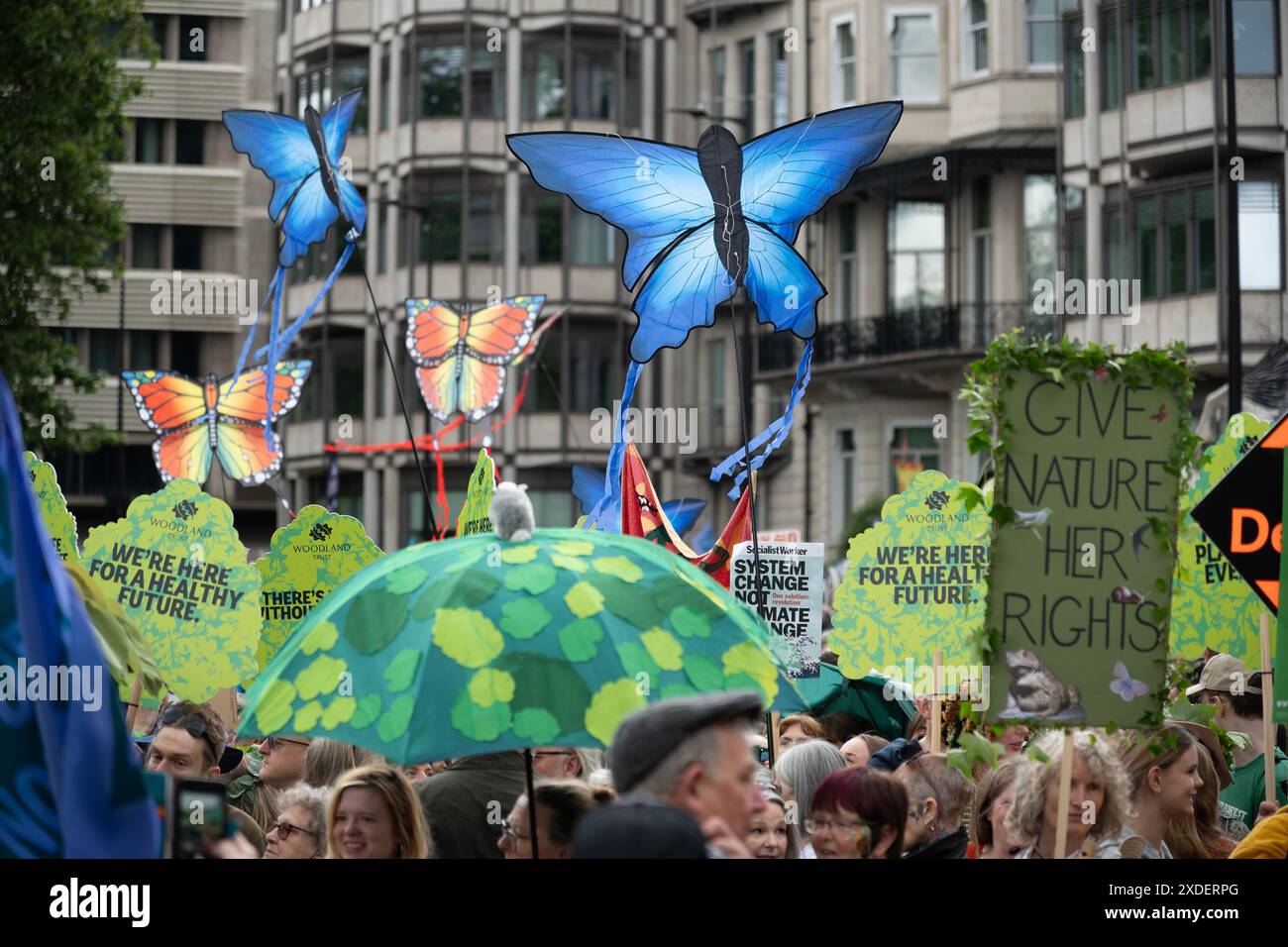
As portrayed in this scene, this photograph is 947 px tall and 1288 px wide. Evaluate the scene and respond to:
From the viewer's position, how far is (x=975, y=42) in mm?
37531

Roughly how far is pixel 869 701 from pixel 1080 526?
5.09 metres

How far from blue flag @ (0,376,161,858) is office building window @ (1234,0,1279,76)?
28312 mm

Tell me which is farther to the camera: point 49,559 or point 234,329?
point 234,329

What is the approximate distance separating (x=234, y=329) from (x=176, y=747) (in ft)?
148

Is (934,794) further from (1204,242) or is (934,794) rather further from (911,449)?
(911,449)

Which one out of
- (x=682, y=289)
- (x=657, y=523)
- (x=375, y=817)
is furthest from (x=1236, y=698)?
(x=375, y=817)

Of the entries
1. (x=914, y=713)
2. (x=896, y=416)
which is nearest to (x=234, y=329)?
(x=896, y=416)

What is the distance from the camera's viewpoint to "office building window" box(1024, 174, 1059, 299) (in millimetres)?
36406

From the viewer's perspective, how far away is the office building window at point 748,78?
42881 millimetres

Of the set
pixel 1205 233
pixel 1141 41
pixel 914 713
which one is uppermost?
pixel 1141 41

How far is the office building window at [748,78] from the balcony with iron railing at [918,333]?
5163 millimetres
